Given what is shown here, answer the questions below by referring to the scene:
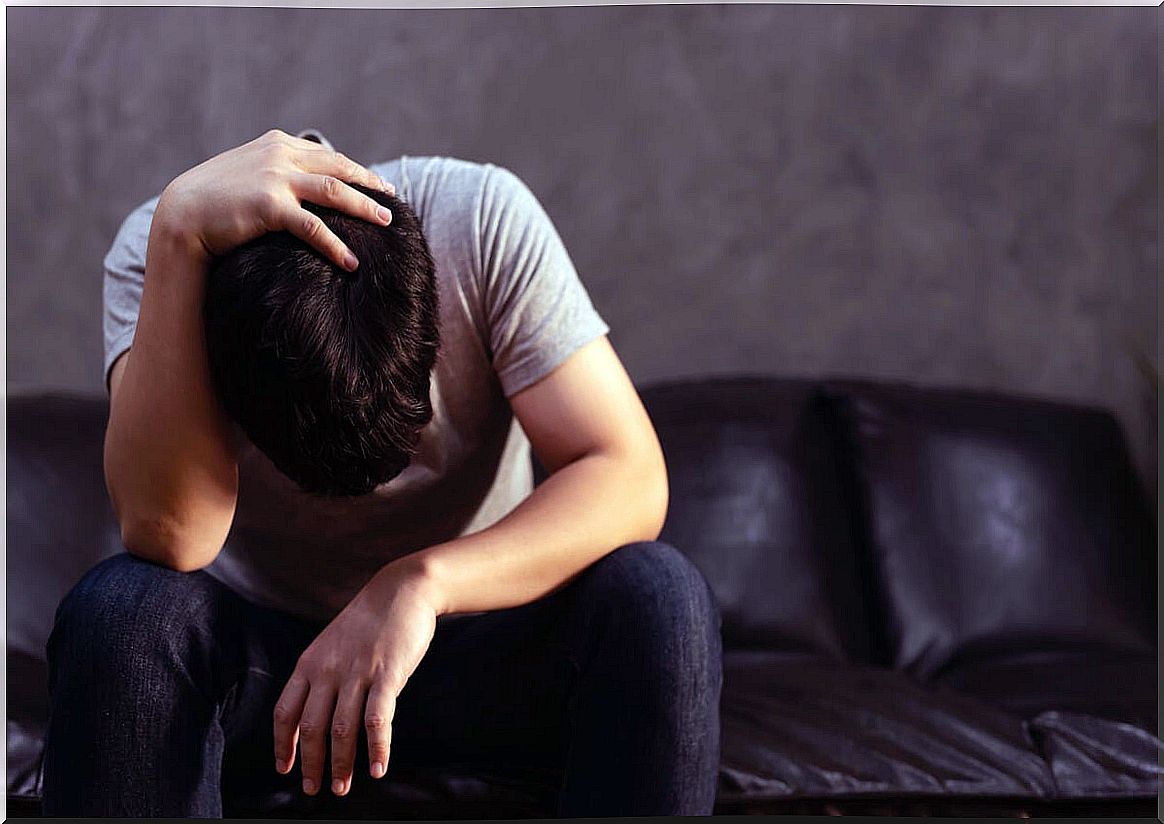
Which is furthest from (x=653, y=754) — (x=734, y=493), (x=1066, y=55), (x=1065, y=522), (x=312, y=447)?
(x=1066, y=55)

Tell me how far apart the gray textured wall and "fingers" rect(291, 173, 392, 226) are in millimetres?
265

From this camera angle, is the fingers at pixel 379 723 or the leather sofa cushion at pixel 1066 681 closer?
the fingers at pixel 379 723

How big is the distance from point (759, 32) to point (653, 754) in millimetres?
655

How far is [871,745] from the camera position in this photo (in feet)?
2.81

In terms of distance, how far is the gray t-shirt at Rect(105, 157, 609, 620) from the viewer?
2.52 feet

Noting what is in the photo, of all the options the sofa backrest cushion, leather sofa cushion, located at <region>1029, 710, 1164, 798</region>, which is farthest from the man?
leather sofa cushion, located at <region>1029, 710, 1164, 798</region>

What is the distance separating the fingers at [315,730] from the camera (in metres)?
0.65

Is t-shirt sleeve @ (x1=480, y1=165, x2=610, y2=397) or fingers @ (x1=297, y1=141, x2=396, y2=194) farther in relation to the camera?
t-shirt sleeve @ (x1=480, y1=165, x2=610, y2=397)

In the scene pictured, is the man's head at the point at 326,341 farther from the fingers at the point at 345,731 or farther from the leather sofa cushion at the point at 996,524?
the leather sofa cushion at the point at 996,524

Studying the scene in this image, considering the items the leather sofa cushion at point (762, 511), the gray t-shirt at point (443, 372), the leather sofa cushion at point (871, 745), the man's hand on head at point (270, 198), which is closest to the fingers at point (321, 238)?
the man's hand on head at point (270, 198)

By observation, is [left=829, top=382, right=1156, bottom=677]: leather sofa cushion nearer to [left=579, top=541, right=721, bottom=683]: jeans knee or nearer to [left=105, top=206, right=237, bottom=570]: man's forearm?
[left=579, top=541, right=721, bottom=683]: jeans knee

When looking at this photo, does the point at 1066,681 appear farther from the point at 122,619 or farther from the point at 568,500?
the point at 122,619

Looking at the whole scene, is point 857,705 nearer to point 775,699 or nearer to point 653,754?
point 775,699

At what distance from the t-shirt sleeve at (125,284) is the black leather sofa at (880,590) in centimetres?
12
